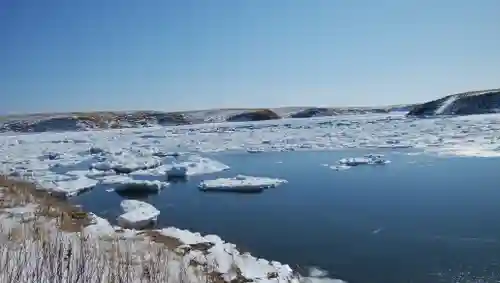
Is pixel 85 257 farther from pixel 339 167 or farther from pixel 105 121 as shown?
pixel 105 121

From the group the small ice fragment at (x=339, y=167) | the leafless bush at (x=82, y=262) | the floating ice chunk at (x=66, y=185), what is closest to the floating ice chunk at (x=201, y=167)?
the floating ice chunk at (x=66, y=185)

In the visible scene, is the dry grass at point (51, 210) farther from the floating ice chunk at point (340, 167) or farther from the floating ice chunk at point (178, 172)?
the floating ice chunk at point (340, 167)

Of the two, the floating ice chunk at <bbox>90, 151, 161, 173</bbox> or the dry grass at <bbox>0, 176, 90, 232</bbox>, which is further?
the floating ice chunk at <bbox>90, 151, 161, 173</bbox>

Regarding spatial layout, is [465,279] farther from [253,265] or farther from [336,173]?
[336,173]

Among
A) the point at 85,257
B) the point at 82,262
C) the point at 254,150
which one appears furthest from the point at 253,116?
the point at 82,262

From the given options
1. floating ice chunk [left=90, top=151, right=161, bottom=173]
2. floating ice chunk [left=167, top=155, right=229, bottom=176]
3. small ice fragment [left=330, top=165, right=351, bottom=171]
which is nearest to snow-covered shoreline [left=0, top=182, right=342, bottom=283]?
floating ice chunk [left=167, top=155, right=229, bottom=176]

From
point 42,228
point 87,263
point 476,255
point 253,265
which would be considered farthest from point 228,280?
point 476,255

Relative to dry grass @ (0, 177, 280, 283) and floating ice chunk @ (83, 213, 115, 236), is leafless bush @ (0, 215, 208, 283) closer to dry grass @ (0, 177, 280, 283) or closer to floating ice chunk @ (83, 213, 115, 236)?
dry grass @ (0, 177, 280, 283)

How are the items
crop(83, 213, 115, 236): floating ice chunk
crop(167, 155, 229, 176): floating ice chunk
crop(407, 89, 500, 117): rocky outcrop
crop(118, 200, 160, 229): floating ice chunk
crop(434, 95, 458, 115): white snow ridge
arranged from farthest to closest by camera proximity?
crop(434, 95, 458, 115): white snow ridge, crop(407, 89, 500, 117): rocky outcrop, crop(167, 155, 229, 176): floating ice chunk, crop(118, 200, 160, 229): floating ice chunk, crop(83, 213, 115, 236): floating ice chunk
